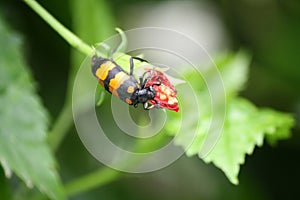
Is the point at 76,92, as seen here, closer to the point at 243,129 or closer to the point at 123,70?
the point at 243,129

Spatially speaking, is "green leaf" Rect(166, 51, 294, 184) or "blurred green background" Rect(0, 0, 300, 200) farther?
"blurred green background" Rect(0, 0, 300, 200)

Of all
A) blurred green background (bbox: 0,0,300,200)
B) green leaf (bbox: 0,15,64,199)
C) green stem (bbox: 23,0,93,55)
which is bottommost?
blurred green background (bbox: 0,0,300,200)

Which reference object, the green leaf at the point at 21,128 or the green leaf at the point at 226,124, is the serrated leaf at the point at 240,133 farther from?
the green leaf at the point at 21,128

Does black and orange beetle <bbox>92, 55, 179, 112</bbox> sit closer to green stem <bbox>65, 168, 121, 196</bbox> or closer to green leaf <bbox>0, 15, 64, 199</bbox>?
green leaf <bbox>0, 15, 64, 199</bbox>

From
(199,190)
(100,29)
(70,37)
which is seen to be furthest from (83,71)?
(199,190)

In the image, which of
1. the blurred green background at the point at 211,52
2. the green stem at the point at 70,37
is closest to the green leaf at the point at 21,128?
the green stem at the point at 70,37

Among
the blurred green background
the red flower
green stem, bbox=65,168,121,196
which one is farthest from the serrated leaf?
the blurred green background

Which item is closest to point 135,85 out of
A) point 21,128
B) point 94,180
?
point 21,128
